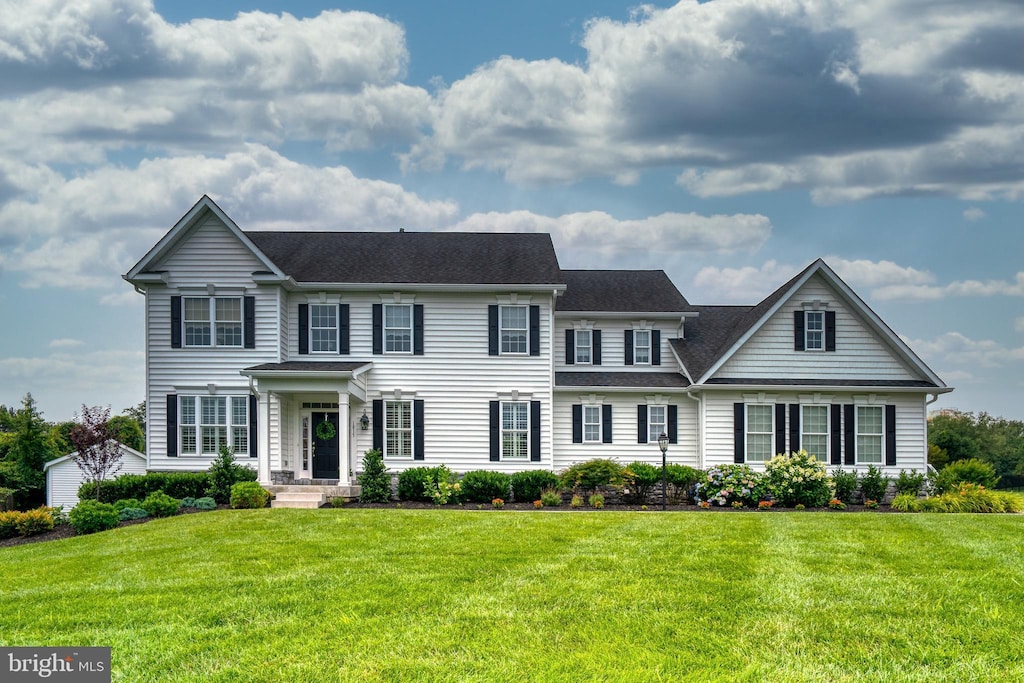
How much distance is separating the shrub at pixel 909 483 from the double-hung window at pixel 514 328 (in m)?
11.6

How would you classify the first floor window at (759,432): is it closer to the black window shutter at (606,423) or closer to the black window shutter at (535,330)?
the black window shutter at (606,423)

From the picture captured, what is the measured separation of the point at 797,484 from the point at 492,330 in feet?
31.4

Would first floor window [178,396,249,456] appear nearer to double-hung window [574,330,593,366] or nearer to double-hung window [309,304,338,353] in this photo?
double-hung window [309,304,338,353]

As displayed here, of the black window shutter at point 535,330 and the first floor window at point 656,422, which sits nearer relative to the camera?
the black window shutter at point 535,330

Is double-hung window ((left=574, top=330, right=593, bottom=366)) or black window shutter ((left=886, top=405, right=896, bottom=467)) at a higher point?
double-hung window ((left=574, top=330, right=593, bottom=366))

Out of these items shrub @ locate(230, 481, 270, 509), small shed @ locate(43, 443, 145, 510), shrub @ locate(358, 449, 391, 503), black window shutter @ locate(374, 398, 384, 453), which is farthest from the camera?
small shed @ locate(43, 443, 145, 510)

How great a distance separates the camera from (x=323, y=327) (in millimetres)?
26484

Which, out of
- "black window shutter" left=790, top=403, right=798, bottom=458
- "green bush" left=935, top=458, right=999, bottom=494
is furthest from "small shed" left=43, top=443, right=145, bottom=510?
"green bush" left=935, top=458, right=999, bottom=494

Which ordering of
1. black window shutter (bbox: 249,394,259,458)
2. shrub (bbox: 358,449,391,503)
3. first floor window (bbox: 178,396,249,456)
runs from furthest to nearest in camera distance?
first floor window (bbox: 178,396,249,456)
black window shutter (bbox: 249,394,259,458)
shrub (bbox: 358,449,391,503)

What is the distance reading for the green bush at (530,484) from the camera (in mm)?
24578

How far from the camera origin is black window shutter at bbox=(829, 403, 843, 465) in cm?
2655

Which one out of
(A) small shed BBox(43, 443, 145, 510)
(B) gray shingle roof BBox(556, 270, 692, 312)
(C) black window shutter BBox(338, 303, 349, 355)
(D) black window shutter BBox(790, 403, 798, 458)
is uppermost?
(B) gray shingle roof BBox(556, 270, 692, 312)

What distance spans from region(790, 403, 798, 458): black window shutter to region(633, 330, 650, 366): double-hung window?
5142 millimetres

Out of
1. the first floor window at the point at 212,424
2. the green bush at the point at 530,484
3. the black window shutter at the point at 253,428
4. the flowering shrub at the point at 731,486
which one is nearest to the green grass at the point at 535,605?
the green bush at the point at 530,484
